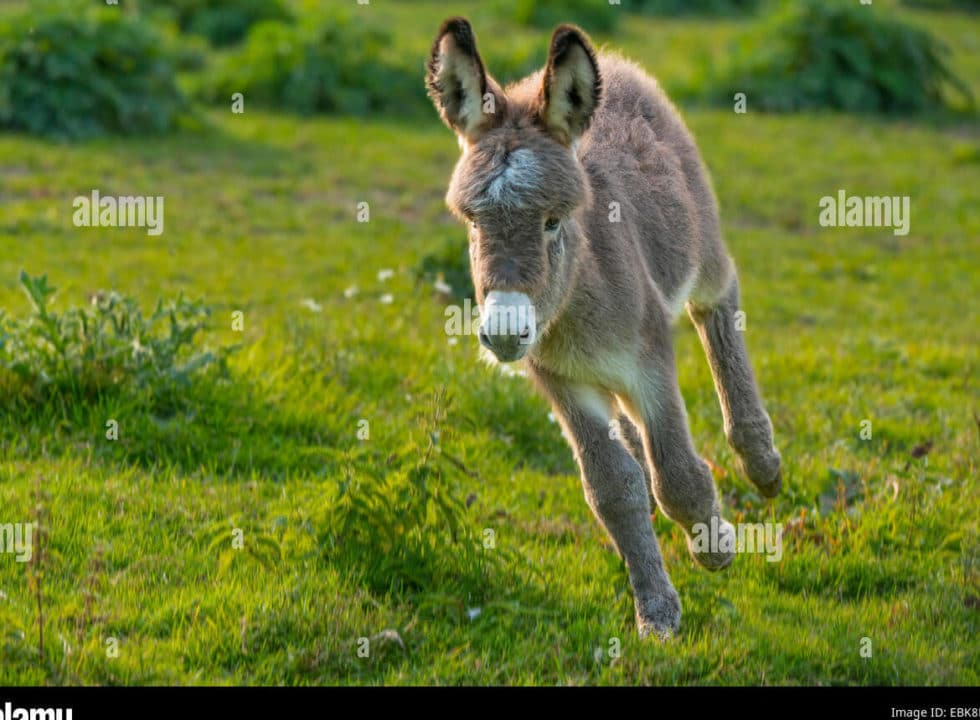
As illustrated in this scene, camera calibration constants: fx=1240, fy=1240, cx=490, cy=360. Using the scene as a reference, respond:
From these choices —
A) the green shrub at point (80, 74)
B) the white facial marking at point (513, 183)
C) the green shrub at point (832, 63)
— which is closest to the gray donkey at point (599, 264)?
the white facial marking at point (513, 183)

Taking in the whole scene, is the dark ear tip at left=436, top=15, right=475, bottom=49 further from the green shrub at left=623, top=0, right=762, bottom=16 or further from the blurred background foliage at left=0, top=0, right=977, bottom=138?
the green shrub at left=623, top=0, right=762, bottom=16

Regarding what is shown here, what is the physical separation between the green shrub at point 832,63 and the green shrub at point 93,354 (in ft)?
49.0

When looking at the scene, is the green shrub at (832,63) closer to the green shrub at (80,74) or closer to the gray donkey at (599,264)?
the green shrub at (80,74)

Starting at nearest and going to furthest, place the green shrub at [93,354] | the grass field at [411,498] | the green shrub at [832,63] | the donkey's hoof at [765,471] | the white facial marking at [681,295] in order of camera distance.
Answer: the grass field at [411,498] < the white facial marking at [681,295] < the donkey's hoof at [765,471] < the green shrub at [93,354] < the green shrub at [832,63]

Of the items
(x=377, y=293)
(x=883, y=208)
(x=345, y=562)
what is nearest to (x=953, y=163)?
(x=883, y=208)

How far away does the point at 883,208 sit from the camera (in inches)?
642

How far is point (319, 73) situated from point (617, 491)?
1426 cm

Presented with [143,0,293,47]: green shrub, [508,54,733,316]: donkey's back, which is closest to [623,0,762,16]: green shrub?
[143,0,293,47]: green shrub

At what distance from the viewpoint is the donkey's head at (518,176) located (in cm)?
512

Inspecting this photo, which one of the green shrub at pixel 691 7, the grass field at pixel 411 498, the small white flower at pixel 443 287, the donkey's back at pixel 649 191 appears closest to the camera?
the grass field at pixel 411 498

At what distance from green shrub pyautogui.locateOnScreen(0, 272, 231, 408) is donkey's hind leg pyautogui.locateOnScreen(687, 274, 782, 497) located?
311 centimetres

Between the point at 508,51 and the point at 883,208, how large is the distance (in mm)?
7188

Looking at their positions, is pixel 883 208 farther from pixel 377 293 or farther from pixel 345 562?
pixel 345 562

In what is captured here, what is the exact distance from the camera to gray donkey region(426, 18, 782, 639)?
205 inches
